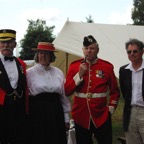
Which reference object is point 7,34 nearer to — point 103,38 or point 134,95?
point 134,95

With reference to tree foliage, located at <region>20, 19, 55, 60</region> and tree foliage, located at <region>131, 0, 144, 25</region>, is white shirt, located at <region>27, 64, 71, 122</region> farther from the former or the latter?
tree foliage, located at <region>131, 0, 144, 25</region>

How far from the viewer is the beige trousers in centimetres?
334

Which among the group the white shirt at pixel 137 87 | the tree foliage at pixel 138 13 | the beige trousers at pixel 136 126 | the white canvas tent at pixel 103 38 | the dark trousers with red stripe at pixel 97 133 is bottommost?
the dark trousers with red stripe at pixel 97 133

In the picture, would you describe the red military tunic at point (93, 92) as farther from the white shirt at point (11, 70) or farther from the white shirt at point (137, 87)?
the white shirt at point (11, 70)

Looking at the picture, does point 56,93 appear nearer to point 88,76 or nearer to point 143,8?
point 88,76

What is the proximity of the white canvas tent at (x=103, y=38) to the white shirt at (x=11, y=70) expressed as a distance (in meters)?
2.65

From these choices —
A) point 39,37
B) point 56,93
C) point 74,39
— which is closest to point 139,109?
point 56,93

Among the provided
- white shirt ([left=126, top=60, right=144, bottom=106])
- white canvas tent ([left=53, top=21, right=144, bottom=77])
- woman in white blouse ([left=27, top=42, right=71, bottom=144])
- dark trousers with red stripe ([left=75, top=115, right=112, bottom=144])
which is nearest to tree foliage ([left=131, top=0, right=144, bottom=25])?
white canvas tent ([left=53, top=21, right=144, bottom=77])

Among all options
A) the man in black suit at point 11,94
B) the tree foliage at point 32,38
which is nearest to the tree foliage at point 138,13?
the tree foliage at point 32,38

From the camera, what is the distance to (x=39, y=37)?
3164cm

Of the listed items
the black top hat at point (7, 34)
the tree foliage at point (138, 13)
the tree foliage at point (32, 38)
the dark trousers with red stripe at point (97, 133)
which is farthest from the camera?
the tree foliage at point (138, 13)

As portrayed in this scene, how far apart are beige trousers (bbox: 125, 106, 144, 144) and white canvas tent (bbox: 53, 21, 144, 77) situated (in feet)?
8.01

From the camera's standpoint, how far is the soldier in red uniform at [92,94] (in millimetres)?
3723

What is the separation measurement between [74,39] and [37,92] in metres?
3.00
